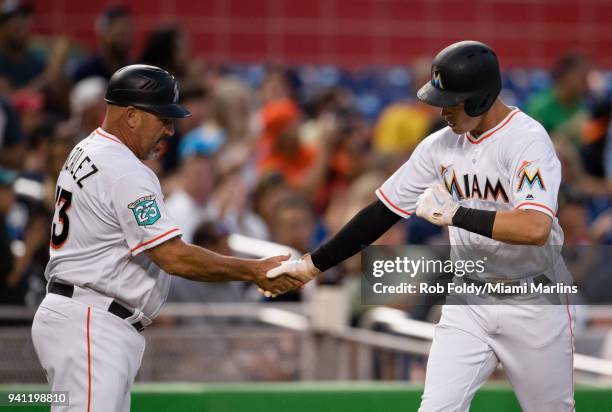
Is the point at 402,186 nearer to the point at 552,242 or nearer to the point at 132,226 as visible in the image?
the point at 552,242

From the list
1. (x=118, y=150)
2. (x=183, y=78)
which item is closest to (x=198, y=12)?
(x=183, y=78)

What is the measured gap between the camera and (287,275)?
5168mm

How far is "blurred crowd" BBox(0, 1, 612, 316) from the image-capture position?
301 inches

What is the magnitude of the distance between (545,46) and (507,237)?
10163mm

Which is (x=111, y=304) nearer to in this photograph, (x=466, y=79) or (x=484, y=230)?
(x=484, y=230)

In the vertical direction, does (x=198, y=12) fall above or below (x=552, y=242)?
above

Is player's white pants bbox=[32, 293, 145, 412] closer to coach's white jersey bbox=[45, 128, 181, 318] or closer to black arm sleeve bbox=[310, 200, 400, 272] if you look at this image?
coach's white jersey bbox=[45, 128, 181, 318]

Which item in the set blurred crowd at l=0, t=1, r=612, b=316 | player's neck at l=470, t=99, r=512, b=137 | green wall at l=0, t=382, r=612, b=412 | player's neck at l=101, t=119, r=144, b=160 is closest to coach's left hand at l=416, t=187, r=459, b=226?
player's neck at l=470, t=99, r=512, b=137

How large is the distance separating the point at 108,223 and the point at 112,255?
0.45 feet

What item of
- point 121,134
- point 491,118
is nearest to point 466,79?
point 491,118

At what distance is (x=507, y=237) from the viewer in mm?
4395

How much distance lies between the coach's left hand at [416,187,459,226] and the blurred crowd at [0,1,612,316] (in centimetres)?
310

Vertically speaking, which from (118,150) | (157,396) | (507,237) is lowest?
(157,396)

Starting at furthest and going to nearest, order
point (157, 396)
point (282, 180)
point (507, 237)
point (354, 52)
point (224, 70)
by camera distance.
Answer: point (354, 52)
point (224, 70)
point (282, 180)
point (157, 396)
point (507, 237)
